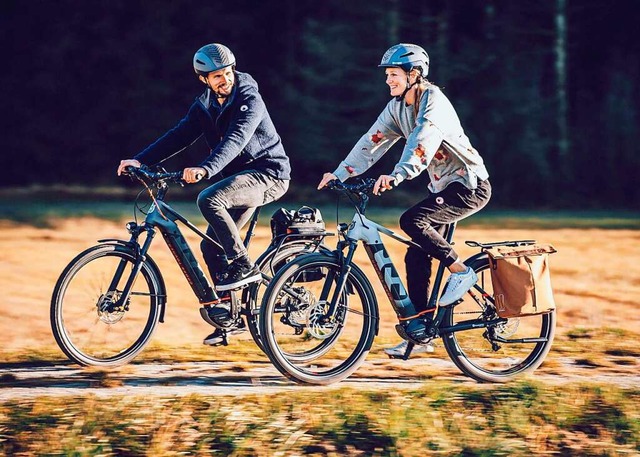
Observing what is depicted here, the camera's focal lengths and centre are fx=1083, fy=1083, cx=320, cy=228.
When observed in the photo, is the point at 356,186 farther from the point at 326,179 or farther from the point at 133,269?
the point at 133,269

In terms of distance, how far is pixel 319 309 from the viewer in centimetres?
644

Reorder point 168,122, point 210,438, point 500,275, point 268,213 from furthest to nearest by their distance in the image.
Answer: point 168,122 → point 268,213 → point 500,275 → point 210,438

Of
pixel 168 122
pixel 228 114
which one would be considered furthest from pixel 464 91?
pixel 228 114

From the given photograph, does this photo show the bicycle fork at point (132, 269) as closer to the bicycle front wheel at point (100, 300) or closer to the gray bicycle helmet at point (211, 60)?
the bicycle front wheel at point (100, 300)

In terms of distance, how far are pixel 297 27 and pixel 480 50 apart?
17.2 ft

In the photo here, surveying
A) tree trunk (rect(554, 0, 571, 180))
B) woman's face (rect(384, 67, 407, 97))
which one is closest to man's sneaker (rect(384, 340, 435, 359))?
woman's face (rect(384, 67, 407, 97))

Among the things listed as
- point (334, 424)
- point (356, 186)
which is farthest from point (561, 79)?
point (334, 424)

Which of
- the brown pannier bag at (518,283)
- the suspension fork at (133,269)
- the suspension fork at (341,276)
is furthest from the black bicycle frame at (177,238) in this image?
the brown pannier bag at (518,283)

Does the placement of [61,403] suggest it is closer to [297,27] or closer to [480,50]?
[480,50]

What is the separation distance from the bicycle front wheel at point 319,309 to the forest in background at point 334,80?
596 inches

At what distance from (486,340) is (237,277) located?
157 cm

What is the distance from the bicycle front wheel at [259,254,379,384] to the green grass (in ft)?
0.84

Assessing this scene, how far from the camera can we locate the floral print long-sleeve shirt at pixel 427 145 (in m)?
6.07

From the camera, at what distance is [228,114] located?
21.6ft
